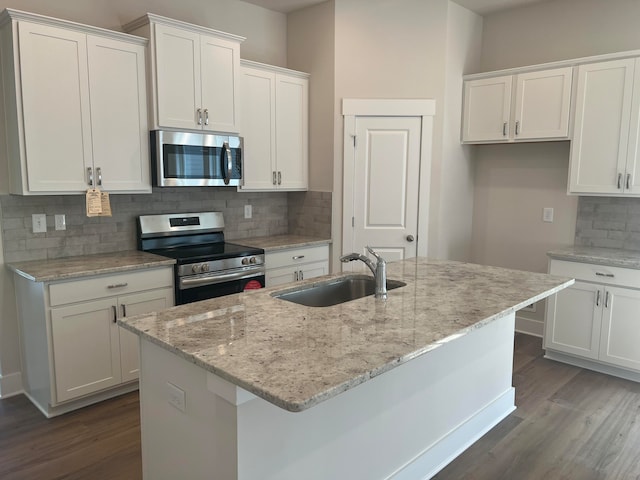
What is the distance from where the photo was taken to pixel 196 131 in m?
3.64

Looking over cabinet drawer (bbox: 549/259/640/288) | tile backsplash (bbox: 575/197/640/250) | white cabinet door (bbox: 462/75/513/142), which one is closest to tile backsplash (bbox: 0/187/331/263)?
white cabinet door (bbox: 462/75/513/142)

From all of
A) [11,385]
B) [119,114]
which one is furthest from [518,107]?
[11,385]

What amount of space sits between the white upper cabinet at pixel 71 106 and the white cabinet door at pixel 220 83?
46 cm

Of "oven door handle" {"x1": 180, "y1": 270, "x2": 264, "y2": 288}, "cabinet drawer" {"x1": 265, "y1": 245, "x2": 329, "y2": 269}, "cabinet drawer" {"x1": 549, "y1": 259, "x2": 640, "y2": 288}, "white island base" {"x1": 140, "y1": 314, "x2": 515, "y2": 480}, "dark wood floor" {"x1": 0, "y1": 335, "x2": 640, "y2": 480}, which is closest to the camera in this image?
"white island base" {"x1": 140, "y1": 314, "x2": 515, "y2": 480}

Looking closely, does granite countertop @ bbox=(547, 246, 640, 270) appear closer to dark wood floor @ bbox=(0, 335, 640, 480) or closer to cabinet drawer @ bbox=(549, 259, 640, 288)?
cabinet drawer @ bbox=(549, 259, 640, 288)

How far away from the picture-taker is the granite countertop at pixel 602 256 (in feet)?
11.6

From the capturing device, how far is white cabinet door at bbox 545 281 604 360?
372 centimetres

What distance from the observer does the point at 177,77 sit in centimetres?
347

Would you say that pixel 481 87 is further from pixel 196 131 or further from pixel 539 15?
pixel 196 131

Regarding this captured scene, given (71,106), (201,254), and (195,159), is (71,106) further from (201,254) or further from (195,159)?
(201,254)

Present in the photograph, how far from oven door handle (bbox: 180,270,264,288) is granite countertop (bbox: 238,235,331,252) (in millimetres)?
253

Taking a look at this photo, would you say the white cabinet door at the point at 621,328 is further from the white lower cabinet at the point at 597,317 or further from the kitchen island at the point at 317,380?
the kitchen island at the point at 317,380

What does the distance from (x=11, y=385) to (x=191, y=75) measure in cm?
250

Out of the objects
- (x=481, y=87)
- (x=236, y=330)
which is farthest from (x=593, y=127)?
(x=236, y=330)
